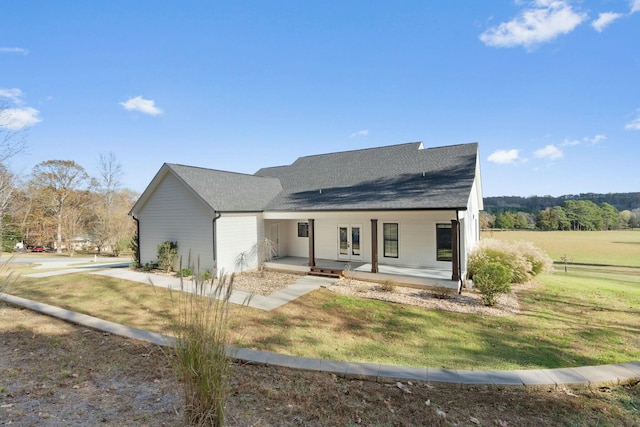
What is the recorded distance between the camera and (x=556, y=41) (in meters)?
11.4

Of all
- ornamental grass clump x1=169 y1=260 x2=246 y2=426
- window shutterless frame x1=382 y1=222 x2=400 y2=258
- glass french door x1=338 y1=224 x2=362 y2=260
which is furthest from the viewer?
glass french door x1=338 y1=224 x2=362 y2=260

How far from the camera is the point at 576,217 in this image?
59.8 m

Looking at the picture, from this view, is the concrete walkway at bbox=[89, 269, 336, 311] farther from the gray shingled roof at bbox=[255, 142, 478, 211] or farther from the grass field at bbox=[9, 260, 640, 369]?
the gray shingled roof at bbox=[255, 142, 478, 211]

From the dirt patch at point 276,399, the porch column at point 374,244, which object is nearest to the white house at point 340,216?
the porch column at point 374,244

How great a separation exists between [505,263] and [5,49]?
925 inches

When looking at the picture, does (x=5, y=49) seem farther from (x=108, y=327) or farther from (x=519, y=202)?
(x=519, y=202)

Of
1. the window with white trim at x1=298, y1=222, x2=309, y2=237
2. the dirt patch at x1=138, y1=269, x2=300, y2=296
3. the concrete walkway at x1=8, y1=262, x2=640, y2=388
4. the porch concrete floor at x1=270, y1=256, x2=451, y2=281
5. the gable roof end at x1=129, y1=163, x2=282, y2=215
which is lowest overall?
the dirt patch at x1=138, y1=269, x2=300, y2=296

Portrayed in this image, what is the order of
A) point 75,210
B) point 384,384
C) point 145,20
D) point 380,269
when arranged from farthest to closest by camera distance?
1. point 75,210
2. point 380,269
3. point 145,20
4. point 384,384

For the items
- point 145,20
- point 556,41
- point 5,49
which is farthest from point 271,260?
point 556,41

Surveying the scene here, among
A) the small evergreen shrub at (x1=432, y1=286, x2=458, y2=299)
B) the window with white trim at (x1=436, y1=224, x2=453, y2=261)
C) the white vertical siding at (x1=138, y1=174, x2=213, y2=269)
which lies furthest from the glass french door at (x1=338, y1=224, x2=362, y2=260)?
the white vertical siding at (x1=138, y1=174, x2=213, y2=269)

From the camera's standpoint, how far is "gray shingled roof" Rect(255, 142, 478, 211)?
12148 millimetres

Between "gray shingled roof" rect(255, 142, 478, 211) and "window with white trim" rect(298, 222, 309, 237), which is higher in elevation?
"gray shingled roof" rect(255, 142, 478, 211)

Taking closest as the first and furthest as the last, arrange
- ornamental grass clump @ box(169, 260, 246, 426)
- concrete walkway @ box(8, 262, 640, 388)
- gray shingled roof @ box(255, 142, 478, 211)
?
1. ornamental grass clump @ box(169, 260, 246, 426)
2. concrete walkway @ box(8, 262, 640, 388)
3. gray shingled roof @ box(255, 142, 478, 211)

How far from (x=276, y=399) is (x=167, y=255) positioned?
39.9 feet
